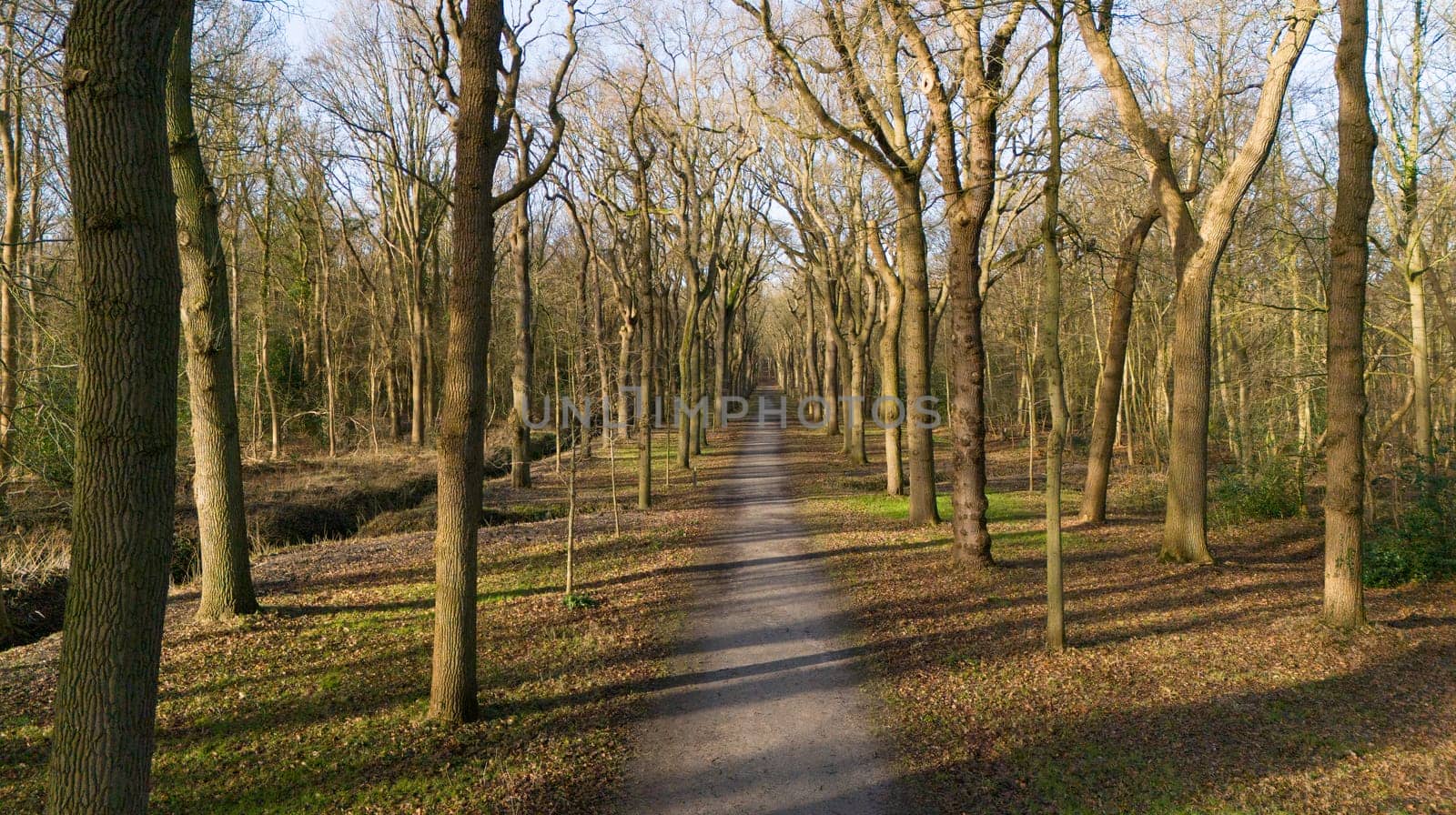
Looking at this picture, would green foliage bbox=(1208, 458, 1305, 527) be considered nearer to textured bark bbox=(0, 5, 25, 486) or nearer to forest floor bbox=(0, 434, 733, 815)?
forest floor bbox=(0, 434, 733, 815)

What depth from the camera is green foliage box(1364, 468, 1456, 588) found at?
9430 mm

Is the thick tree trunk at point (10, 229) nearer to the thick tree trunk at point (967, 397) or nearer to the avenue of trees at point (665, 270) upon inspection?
the avenue of trees at point (665, 270)

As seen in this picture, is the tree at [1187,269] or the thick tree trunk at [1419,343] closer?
the tree at [1187,269]

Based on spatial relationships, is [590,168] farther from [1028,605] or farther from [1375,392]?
[1375,392]

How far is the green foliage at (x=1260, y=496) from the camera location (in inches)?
525

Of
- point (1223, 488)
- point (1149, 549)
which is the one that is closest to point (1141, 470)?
point (1223, 488)

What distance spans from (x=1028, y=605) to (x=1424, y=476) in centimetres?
518

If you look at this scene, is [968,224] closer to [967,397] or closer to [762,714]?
[967,397]

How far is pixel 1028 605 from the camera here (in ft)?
29.1

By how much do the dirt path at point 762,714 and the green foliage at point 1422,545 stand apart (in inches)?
257

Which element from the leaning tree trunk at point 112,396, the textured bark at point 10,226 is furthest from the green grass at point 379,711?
the textured bark at point 10,226

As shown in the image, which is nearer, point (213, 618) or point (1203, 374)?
point (213, 618)

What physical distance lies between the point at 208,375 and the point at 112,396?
4.80 meters

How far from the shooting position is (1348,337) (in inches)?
302
